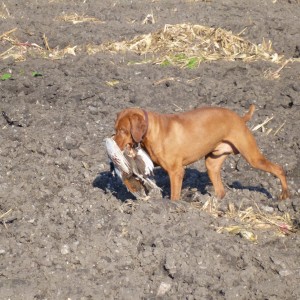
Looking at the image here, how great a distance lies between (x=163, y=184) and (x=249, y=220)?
155 centimetres

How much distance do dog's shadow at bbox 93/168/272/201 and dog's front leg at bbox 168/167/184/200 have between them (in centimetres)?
53

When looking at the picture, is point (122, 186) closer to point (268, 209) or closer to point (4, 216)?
point (4, 216)

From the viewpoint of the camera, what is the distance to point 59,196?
8055 mm

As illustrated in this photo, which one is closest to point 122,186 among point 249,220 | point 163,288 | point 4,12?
point 249,220

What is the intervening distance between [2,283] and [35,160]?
103 inches

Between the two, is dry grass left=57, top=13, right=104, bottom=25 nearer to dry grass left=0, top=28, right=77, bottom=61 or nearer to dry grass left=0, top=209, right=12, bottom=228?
dry grass left=0, top=28, right=77, bottom=61

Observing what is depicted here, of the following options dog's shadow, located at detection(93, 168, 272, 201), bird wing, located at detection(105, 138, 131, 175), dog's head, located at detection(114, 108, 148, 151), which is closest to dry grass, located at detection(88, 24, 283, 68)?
dog's shadow, located at detection(93, 168, 272, 201)

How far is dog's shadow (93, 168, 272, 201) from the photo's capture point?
8.48m

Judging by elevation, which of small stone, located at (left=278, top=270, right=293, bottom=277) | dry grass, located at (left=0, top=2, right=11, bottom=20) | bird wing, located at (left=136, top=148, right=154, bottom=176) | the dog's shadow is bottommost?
dry grass, located at (left=0, top=2, right=11, bottom=20)

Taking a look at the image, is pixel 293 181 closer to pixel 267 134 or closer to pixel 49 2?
pixel 267 134

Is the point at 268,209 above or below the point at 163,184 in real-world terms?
above

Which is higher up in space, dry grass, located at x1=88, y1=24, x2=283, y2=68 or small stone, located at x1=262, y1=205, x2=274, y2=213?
small stone, located at x1=262, y1=205, x2=274, y2=213

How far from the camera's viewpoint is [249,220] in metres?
7.70

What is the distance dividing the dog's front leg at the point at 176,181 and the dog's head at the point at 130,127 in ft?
2.05
